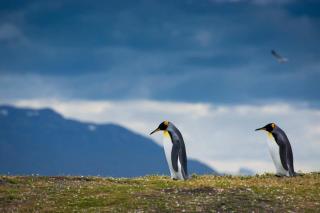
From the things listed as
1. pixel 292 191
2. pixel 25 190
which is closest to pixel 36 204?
pixel 25 190

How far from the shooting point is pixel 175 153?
37.8m

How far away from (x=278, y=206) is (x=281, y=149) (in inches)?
362

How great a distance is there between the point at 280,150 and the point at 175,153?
5707 mm

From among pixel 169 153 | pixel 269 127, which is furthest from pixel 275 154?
pixel 169 153

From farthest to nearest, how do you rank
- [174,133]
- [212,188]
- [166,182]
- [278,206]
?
[174,133] < [166,182] < [212,188] < [278,206]

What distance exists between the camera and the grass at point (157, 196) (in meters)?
30.2

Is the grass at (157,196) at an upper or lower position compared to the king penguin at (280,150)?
lower

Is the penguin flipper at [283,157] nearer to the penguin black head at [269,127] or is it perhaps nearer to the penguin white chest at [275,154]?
the penguin white chest at [275,154]

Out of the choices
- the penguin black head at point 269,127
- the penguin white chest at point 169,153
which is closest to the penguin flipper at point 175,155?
the penguin white chest at point 169,153

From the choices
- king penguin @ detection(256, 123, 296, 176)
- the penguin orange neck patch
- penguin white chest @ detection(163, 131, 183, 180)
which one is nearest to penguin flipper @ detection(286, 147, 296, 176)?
king penguin @ detection(256, 123, 296, 176)

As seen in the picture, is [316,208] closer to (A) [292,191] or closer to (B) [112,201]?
(A) [292,191]

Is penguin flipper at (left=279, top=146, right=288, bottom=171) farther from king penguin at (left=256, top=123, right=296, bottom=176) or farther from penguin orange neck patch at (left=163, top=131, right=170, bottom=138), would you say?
penguin orange neck patch at (left=163, top=131, right=170, bottom=138)

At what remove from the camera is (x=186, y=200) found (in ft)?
101

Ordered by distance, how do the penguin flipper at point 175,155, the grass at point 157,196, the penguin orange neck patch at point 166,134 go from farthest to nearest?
the penguin orange neck patch at point 166,134 → the penguin flipper at point 175,155 → the grass at point 157,196
